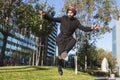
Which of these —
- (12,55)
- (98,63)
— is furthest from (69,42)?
(12,55)

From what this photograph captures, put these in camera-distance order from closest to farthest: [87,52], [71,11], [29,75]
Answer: [71,11]
[29,75]
[87,52]

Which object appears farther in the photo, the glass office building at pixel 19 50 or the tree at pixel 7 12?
the glass office building at pixel 19 50

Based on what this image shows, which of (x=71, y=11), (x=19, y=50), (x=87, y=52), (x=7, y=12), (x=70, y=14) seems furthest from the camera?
(x=19, y=50)

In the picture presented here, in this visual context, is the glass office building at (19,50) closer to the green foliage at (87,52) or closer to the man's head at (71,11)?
the green foliage at (87,52)

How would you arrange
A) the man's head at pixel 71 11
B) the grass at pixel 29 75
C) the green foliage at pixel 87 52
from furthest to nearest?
the green foliage at pixel 87 52, the grass at pixel 29 75, the man's head at pixel 71 11

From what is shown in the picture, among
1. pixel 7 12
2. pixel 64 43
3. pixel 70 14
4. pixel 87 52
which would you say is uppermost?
pixel 7 12

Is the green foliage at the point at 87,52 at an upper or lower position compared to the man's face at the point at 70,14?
upper

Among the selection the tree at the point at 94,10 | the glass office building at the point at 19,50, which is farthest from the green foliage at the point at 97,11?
the glass office building at the point at 19,50

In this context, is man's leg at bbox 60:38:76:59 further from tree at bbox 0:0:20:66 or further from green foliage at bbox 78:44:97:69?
green foliage at bbox 78:44:97:69

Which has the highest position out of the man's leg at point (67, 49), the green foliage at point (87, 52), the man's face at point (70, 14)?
the green foliage at point (87, 52)

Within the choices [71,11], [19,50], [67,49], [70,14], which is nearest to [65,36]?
[67,49]

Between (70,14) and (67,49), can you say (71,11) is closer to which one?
(70,14)

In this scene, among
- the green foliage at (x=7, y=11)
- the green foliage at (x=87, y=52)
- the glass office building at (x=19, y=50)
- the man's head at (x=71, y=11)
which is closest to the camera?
the man's head at (x=71, y=11)

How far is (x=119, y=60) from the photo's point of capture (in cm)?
12825
